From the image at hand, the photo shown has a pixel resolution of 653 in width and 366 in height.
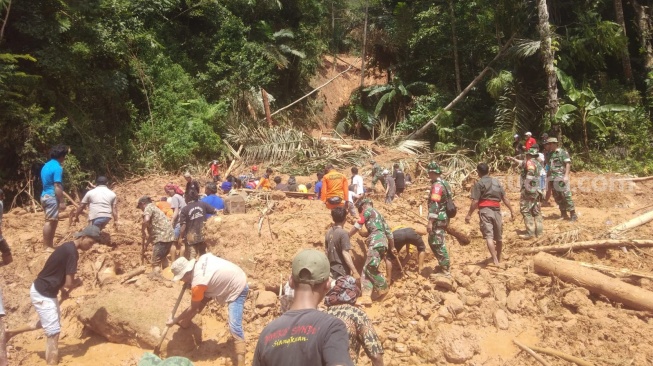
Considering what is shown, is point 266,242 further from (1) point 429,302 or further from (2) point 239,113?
(2) point 239,113

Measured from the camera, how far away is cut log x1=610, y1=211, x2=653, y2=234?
8172 mm

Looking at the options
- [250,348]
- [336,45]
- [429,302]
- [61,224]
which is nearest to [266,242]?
[250,348]

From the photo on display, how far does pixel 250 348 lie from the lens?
653cm

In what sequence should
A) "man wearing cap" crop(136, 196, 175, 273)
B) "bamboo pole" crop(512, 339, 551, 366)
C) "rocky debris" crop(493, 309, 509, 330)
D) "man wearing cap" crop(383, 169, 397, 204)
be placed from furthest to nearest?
"man wearing cap" crop(383, 169, 397, 204) → "man wearing cap" crop(136, 196, 175, 273) → "rocky debris" crop(493, 309, 509, 330) → "bamboo pole" crop(512, 339, 551, 366)

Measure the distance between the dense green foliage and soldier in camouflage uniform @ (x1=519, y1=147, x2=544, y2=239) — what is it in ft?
24.5

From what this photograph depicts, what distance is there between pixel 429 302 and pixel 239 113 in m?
15.3

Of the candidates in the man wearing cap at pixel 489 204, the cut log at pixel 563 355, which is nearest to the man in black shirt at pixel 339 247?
the man wearing cap at pixel 489 204

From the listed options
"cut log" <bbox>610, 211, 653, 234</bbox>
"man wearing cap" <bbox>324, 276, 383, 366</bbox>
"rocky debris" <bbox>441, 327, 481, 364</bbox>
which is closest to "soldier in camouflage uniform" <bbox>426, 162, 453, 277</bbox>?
"rocky debris" <bbox>441, 327, 481, 364</bbox>

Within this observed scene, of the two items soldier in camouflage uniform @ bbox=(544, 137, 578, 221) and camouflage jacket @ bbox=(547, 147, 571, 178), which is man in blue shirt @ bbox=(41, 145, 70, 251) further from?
camouflage jacket @ bbox=(547, 147, 571, 178)

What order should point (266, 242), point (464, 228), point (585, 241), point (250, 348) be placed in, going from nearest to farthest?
point (250, 348) → point (585, 241) → point (266, 242) → point (464, 228)

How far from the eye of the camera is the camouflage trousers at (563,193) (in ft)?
30.7

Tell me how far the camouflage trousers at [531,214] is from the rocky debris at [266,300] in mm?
4340

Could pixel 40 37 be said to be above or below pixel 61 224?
above

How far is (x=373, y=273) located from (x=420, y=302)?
76 cm
